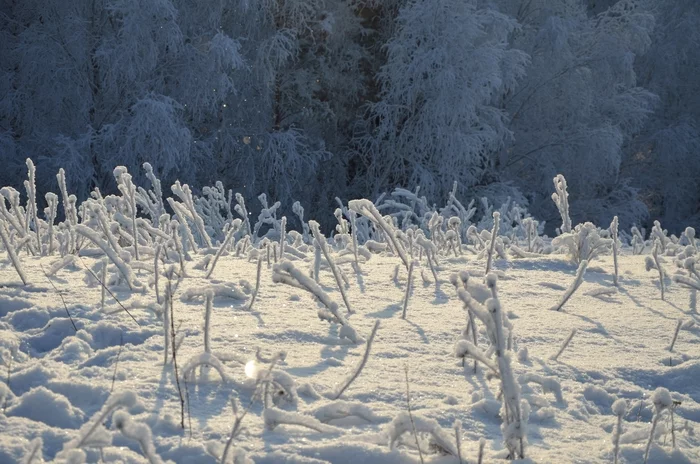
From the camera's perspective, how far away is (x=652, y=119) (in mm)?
18281

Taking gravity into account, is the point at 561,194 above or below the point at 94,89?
below

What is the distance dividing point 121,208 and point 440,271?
4.48ft

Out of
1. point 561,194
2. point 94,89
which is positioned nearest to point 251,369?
point 561,194

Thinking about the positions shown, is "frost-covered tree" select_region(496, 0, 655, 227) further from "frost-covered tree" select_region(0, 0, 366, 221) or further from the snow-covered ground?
the snow-covered ground

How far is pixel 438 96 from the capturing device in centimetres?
1391

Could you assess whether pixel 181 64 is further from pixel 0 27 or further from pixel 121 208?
pixel 121 208

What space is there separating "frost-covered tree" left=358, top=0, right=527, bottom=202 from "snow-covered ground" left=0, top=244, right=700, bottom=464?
36.9 feet

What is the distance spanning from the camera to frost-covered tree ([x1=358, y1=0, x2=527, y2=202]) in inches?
543

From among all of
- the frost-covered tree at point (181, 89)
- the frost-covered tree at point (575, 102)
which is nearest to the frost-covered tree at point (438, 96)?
the frost-covered tree at point (181, 89)

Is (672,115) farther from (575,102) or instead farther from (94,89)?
(94,89)

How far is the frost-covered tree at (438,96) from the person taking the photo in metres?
13.8

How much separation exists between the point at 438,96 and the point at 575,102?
337 centimetres

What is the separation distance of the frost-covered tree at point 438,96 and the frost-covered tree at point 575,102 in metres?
0.97

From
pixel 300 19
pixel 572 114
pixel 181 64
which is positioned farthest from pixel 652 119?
pixel 181 64
